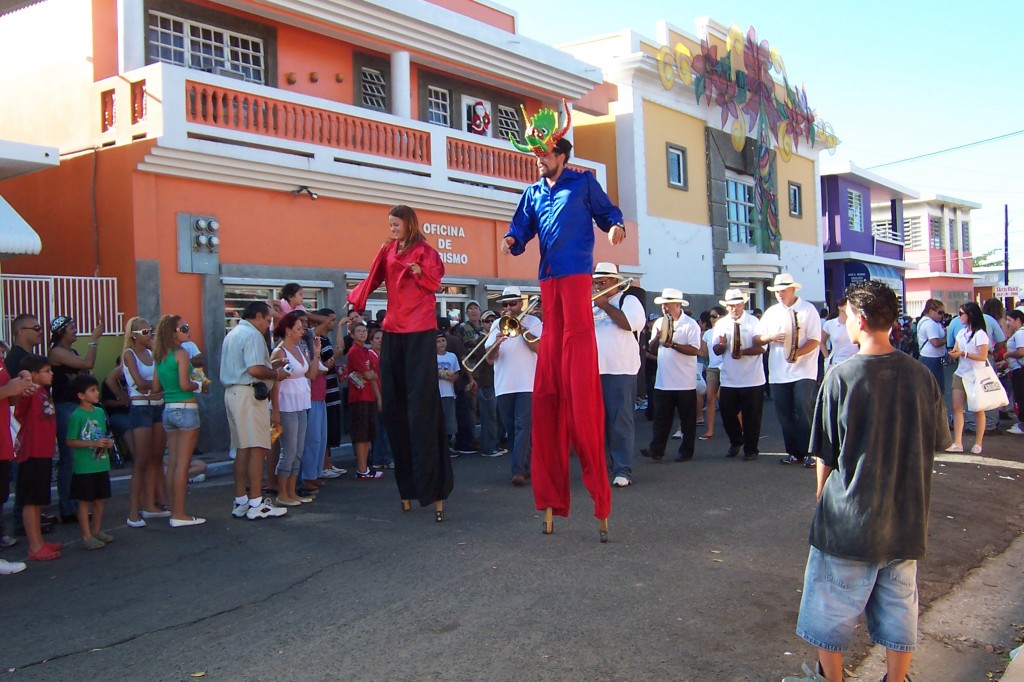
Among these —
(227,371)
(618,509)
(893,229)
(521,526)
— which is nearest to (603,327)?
(618,509)

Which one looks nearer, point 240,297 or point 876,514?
point 876,514

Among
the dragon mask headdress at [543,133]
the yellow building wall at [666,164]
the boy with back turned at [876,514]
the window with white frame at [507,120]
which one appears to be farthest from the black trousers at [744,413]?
the yellow building wall at [666,164]

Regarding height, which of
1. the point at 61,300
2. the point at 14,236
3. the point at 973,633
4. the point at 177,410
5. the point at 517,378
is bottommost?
the point at 973,633

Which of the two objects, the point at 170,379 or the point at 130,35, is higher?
the point at 130,35

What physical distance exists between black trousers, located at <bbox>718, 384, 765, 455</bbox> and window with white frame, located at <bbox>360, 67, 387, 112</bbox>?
9758mm

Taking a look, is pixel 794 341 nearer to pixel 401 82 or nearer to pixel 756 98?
pixel 401 82

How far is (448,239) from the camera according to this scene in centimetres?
1662

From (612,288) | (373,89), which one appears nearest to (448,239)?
(373,89)

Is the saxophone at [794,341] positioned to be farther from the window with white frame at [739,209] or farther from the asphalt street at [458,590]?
the window with white frame at [739,209]

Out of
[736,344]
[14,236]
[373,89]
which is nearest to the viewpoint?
[736,344]

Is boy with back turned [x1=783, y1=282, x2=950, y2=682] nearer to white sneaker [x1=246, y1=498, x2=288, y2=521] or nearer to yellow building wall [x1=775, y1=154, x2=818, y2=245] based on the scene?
white sneaker [x1=246, y1=498, x2=288, y2=521]

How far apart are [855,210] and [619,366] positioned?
101ft

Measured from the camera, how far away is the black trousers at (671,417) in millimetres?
9719

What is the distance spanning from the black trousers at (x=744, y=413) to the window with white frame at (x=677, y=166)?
14.5 metres
